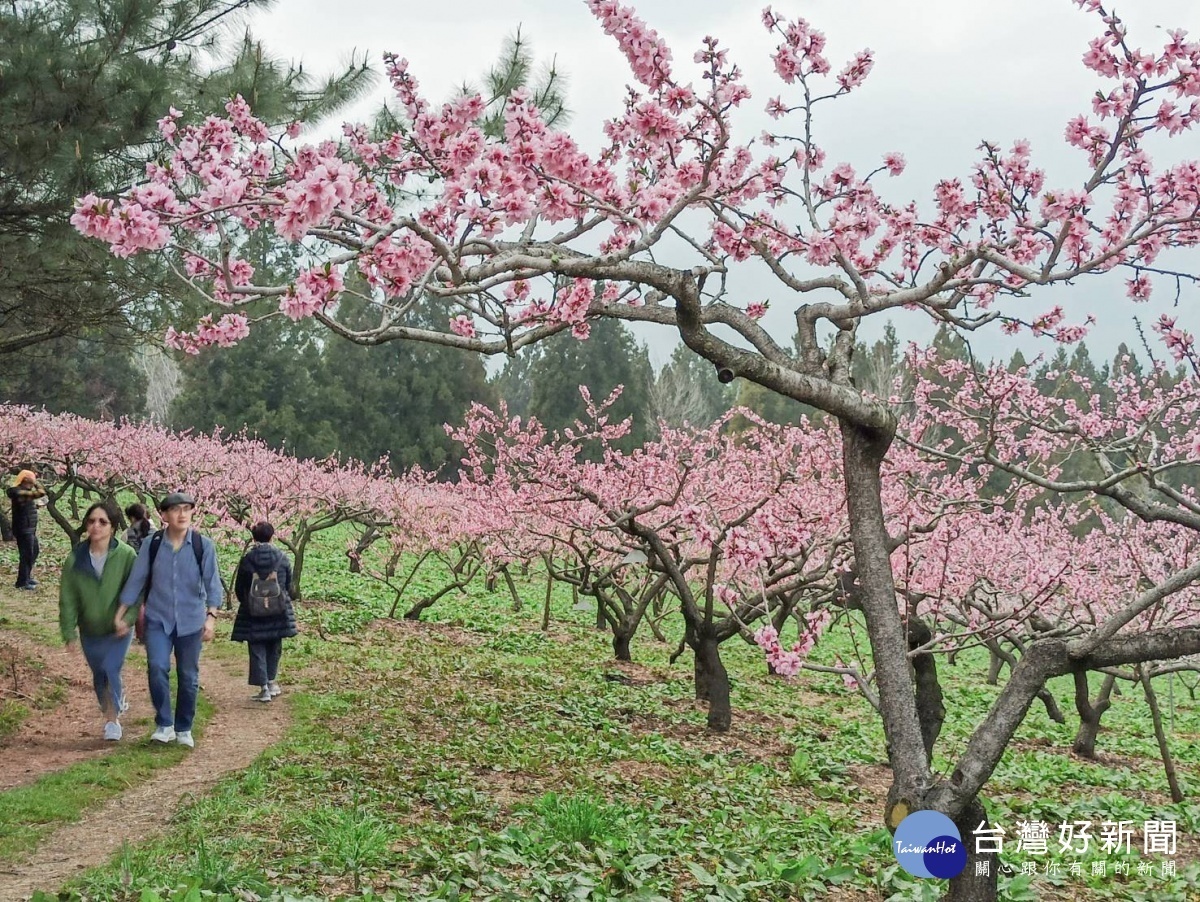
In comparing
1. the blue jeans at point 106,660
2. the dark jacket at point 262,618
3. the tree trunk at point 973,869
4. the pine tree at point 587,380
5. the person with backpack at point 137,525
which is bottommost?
the tree trunk at point 973,869

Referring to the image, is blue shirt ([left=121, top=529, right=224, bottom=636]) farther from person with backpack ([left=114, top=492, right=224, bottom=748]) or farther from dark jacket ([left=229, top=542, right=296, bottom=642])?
dark jacket ([left=229, top=542, right=296, bottom=642])

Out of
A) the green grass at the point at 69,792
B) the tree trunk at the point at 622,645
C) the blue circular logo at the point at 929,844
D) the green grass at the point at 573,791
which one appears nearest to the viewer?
the blue circular logo at the point at 929,844

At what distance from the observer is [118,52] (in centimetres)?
744

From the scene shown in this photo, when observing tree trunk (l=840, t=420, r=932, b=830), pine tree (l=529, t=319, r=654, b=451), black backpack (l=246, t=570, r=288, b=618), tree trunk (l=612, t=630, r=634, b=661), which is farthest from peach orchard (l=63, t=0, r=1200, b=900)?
pine tree (l=529, t=319, r=654, b=451)

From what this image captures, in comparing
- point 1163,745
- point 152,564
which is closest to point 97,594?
point 152,564

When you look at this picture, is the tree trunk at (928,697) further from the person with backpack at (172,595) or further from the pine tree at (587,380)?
the pine tree at (587,380)

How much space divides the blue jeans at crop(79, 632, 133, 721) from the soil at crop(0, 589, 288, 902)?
36 cm

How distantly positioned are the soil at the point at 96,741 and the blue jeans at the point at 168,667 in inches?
13.0

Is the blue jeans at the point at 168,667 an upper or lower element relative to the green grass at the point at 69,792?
upper

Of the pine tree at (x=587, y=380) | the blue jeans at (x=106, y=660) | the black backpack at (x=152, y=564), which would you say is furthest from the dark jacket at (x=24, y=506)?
the pine tree at (x=587, y=380)

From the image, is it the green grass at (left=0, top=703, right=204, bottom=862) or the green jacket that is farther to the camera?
the green jacket

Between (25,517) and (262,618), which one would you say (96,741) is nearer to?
(262,618)

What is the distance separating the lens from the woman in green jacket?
22.5ft

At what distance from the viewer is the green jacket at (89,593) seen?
684 centimetres
